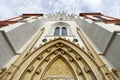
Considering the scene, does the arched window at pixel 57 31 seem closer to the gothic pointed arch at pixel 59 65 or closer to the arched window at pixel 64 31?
the arched window at pixel 64 31

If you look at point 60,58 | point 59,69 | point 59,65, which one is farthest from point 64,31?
point 59,69

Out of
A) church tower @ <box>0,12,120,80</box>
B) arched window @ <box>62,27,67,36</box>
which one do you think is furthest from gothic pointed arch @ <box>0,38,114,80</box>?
arched window @ <box>62,27,67,36</box>

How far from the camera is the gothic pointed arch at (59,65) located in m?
6.52

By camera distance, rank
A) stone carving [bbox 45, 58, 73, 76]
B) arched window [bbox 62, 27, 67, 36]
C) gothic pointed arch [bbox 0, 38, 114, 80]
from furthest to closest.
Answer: arched window [bbox 62, 27, 67, 36], stone carving [bbox 45, 58, 73, 76], gothic pointed arch [bbox 0, 38, 114, 80]

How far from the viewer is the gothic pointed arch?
652 centimetres

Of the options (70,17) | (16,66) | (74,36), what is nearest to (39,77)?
(16,66)

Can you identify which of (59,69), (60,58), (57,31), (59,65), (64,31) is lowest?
(59,69)

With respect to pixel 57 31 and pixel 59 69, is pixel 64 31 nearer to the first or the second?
pixel 57 31

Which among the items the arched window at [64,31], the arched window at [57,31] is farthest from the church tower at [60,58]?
the arched window at [57,31]

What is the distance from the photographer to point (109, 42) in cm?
757

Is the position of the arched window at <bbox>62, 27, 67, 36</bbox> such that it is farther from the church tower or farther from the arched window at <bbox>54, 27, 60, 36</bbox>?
the church tower

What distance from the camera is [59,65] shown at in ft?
25.6

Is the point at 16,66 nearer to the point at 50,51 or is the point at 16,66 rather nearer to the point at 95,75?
the point at 50,51

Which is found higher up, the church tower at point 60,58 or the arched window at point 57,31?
A: the arched window at point 57,31
